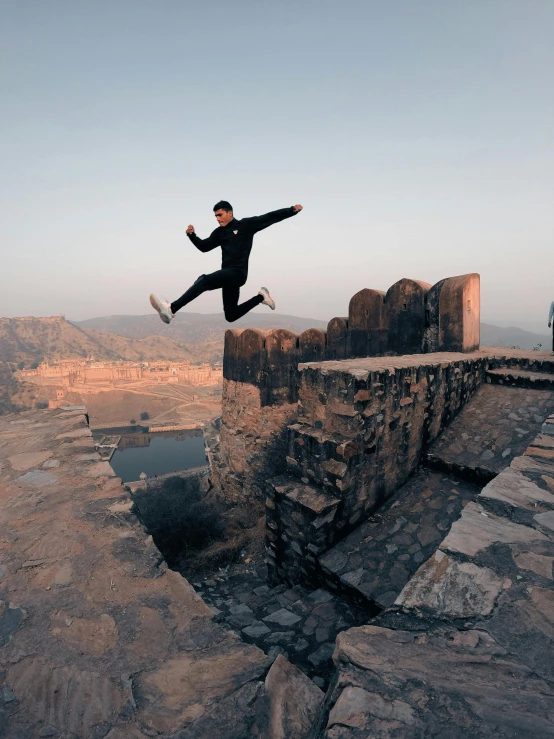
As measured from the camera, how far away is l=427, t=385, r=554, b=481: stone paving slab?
13.2 ft

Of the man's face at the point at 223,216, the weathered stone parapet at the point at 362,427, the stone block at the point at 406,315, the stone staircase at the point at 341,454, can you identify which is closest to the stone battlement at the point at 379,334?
the stone block at the point at 406,315

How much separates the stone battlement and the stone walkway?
4.09 m

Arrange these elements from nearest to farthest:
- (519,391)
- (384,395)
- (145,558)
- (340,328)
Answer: (145,558), (384,395), (519,391), (340,328)

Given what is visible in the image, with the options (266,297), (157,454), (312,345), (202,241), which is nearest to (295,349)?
(312,345)

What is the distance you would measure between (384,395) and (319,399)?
0.65 metres

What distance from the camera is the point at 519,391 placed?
4945 mm

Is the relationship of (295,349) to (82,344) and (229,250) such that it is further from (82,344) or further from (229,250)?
(82,344)

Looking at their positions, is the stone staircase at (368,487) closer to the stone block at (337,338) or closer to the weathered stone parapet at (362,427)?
the weathered stone parapet at (362,427)

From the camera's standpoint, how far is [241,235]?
3619 mm

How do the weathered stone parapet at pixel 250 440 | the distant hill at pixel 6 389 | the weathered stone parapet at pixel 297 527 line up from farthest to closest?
1. the distant hill at pixel 6 389
2. the weathered stone parapet at pixel 250 440
3. the weathered stone parapet at pixel 297 527

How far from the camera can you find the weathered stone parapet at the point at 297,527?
3438mm

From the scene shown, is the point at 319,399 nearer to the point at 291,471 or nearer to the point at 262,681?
the point at 291,471

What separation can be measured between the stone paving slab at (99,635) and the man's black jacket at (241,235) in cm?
238

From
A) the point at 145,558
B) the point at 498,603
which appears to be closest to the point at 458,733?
the point at 498,603
